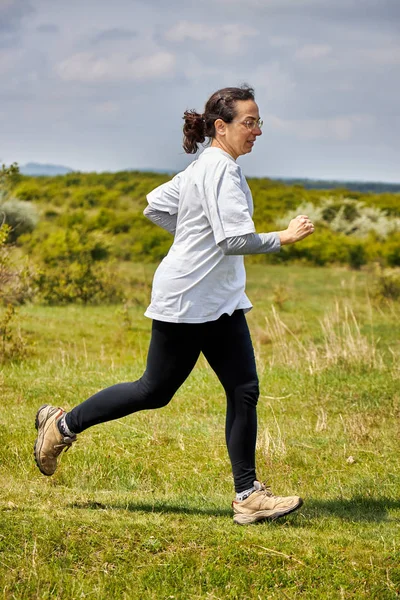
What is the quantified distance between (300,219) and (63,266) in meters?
16.3

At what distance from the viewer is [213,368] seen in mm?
4926

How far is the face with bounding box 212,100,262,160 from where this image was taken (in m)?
4.75

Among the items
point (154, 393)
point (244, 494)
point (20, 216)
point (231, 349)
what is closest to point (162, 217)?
point (231, 349)

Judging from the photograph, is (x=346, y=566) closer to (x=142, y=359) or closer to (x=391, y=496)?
(x=391, y=496)

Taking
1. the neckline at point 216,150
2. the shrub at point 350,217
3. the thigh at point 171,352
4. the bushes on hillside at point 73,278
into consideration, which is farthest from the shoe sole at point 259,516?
the shrub at point 350,217

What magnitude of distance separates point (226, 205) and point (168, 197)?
1.61 ft

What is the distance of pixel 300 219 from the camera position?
4.60m

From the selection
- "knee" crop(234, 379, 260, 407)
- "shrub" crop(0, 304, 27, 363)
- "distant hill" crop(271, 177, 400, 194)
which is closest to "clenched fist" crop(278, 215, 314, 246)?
"knee" crop(234, 379, 260, 407)

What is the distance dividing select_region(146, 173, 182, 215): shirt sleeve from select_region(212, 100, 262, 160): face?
31 cm

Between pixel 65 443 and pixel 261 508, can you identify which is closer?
pixel 261 508

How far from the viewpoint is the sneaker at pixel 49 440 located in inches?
204

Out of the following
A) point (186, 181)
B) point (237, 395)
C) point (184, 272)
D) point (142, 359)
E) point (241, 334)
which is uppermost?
point (186, 181)

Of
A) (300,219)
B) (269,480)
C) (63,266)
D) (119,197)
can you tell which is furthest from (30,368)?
(119,197)

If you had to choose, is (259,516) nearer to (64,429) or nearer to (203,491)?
(203,491)
